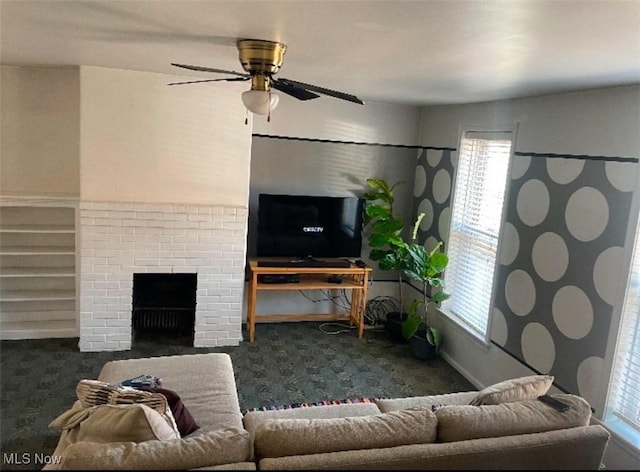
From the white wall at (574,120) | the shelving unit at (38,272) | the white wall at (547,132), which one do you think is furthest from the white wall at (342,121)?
the shelving unit at (38,272)

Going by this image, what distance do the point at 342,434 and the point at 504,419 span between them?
0.73 metres

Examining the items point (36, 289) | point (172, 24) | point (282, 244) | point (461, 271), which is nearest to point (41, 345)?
point (36, 289)

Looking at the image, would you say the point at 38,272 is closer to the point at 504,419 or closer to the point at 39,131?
the point at 39,131

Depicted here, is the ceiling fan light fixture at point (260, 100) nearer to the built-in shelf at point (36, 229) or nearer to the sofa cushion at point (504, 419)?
the sofa cushion at point (504, 419)

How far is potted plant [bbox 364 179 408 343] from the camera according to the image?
482cm

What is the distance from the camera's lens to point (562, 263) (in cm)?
329

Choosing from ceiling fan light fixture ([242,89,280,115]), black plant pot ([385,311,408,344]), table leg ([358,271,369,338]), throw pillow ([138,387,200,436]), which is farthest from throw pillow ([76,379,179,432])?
black plant pot ([385,311,408,344])

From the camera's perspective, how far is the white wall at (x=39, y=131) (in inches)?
167

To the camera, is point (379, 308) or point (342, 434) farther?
point (379, 308)

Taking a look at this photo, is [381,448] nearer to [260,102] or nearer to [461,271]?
[260,102]

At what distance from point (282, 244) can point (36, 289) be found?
7.60ft

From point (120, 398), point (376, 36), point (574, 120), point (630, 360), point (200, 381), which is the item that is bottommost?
point (200, 381)

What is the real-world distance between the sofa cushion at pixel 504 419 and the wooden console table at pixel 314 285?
274cm

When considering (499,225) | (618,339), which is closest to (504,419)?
(618,339)
